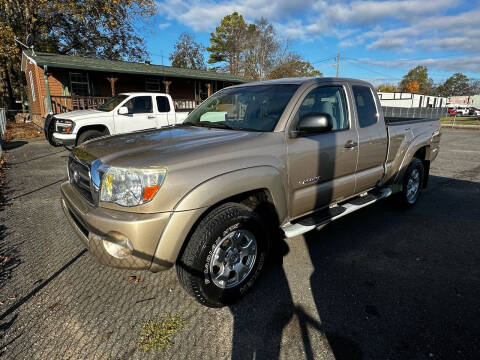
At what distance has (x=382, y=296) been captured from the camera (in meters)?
2.68

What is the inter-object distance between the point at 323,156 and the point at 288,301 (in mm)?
1419

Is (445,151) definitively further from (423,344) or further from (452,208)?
(423,344)

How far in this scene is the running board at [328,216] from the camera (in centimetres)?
278

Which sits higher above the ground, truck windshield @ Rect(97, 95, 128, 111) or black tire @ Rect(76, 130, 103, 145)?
truck windshield @ Rect(97, 95, 128, 111)

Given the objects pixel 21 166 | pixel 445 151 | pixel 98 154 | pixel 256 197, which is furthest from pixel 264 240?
pixel 445 151

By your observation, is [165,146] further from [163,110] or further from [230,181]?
[163,110]

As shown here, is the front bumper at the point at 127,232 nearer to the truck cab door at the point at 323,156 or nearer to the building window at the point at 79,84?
the truck cab door at the point at 323,156

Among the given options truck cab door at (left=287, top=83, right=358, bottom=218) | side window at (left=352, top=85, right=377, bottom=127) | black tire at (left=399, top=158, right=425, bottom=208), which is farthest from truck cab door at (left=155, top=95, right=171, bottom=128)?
black tire at (left=399, top=158, right=425, bottom=208)

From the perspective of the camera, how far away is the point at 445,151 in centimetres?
1084

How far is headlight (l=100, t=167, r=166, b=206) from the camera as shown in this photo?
2.07m

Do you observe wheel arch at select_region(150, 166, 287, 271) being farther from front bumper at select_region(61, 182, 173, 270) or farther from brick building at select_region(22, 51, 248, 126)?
brick building at select_region(22, 51, 248, 126)

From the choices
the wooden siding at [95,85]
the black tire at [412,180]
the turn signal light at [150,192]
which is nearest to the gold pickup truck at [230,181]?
the turn signal light at [150,192]

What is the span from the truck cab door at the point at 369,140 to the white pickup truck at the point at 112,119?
5.33 metres

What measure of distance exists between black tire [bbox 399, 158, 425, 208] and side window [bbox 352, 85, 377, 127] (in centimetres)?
121
